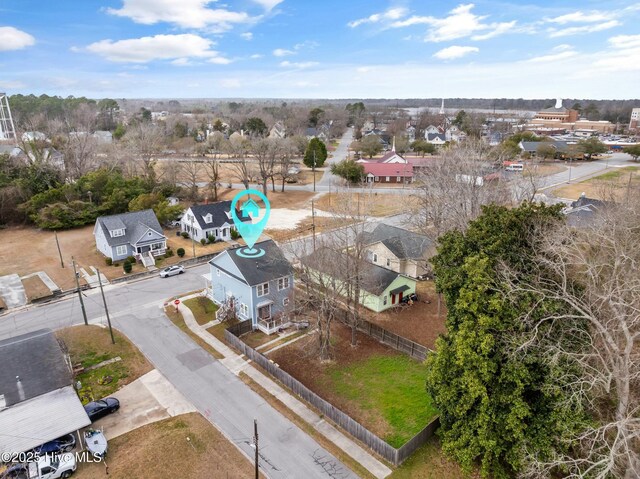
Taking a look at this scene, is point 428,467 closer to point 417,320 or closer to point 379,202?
point 417,320

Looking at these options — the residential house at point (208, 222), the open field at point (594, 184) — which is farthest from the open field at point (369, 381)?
the open field at point (594, 184)

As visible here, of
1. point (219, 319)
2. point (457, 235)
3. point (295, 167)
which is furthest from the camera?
point (295, 167)

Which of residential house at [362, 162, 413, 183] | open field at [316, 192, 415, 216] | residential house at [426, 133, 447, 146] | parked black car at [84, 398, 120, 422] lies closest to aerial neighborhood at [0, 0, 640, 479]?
parked black car at [84, 398, 120, 422]

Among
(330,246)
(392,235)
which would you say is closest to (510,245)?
(330,246)

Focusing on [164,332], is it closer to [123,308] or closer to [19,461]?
[123,308]

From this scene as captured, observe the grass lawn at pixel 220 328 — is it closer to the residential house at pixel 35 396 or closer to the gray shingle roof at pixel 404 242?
the residential house at pixel 35 396

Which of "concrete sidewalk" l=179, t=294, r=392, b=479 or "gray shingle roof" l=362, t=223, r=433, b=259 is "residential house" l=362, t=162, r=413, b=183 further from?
"concrete sidewalk" l=179, t=294, r=392, b=479
